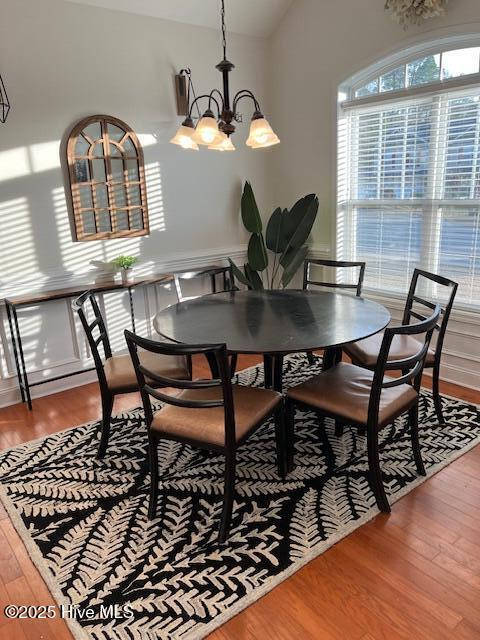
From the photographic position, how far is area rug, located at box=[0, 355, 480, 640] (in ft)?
5.61

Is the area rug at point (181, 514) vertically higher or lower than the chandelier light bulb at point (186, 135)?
lower

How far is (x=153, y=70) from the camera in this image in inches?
145

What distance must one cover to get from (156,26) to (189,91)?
1.67 ft

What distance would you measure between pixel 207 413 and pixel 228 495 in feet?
1.16

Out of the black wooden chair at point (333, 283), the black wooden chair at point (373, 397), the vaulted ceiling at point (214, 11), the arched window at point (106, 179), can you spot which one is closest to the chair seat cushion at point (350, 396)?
the black wooden chair at point (373, 397)

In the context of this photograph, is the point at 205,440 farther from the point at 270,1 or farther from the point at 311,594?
the point at 270,1

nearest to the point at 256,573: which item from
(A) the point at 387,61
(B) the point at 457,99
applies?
(B) the point at 457,99

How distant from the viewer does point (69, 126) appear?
132 inches

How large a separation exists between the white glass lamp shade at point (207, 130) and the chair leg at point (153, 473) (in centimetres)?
139

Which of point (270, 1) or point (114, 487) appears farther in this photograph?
point (270, 1)

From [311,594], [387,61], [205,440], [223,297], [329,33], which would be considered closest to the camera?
[311,594]

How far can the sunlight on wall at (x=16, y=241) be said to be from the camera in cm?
318

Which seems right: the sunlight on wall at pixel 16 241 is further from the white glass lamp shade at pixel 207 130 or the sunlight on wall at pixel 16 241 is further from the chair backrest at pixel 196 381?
the chair backrest at pixel 196 381

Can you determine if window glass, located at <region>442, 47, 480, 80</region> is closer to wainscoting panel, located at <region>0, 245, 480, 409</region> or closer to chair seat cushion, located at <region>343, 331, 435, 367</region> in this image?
wainscoting panel, located at <region>0, 245, 480, 409</region>
